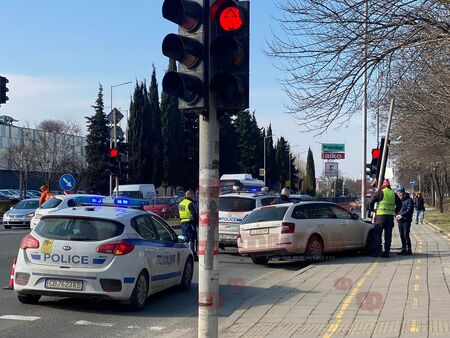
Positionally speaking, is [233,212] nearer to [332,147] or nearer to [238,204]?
[238,204]

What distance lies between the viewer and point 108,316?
31.0 ft

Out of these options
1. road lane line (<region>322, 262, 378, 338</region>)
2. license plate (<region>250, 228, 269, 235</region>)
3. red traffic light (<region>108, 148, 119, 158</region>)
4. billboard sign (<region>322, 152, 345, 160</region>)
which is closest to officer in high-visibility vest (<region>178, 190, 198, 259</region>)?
license plate (<region>250, 228, 269, 235</region>)

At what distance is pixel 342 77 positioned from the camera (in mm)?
11602

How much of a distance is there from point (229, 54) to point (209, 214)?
1609 millimetres

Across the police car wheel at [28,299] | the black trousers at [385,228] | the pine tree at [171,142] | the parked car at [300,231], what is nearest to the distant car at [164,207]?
the parked car at [300,231]

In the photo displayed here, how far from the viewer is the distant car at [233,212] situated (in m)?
18.6

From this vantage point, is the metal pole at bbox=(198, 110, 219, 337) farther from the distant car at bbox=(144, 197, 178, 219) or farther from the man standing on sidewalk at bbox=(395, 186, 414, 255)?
the distant car at bbox=(144, 197, 178, 219)

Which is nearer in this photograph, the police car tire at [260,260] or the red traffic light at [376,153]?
the police car tire at [260,260]

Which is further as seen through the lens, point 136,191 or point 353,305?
point 136,191

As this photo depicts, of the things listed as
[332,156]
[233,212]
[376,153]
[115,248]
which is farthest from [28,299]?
[332,156]

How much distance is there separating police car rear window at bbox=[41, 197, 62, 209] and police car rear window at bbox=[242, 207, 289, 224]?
750 cm

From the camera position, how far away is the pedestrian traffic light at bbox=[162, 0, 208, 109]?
6.29 meters

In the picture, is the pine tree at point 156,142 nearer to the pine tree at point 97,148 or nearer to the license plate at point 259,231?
the pine tree at point 97,148

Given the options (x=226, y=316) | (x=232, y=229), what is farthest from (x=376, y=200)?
(x=226, y=316)
